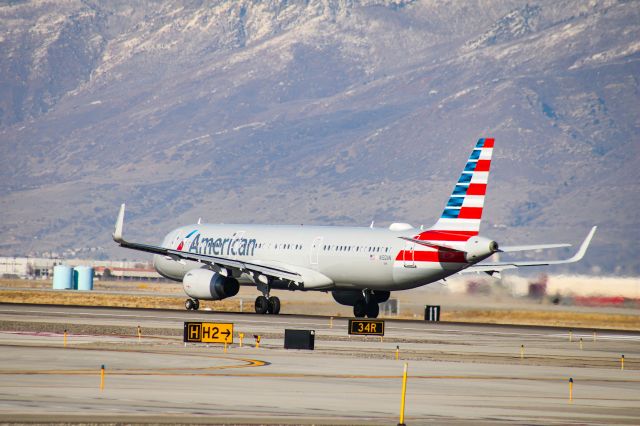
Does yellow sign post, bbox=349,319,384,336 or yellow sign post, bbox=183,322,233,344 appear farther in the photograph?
yellow sign post, bbox=349,319,384,336

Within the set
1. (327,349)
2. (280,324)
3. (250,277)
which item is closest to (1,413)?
(327,349)

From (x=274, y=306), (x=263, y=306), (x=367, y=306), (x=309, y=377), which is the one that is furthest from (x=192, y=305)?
(x=309, y=377)

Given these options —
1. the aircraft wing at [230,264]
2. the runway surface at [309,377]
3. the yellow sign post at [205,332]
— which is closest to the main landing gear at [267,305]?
the aircraft wing at [230,264]

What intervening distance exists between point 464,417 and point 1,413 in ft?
32.8

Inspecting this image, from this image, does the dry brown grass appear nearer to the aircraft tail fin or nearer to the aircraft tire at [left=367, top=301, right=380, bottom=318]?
the aircraft tire at [left=367, top=301, right=380, bottom=318]

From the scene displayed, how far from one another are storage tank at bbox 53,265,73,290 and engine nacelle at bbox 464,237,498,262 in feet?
238

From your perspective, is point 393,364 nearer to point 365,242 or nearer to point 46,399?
point 46,399

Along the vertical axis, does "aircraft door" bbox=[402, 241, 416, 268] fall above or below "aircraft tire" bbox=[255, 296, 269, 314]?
above

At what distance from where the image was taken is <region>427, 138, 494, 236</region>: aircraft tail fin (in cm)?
7469

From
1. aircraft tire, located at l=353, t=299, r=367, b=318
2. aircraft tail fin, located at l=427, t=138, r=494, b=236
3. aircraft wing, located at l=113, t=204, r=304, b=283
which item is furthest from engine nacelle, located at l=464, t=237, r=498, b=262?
aircraft wing, located at l=113, t=204, r=304, b=283

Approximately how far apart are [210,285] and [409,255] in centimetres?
1052

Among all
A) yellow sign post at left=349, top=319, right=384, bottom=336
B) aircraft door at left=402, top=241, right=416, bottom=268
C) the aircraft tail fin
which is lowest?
yellow sign post at left=349, top=319, right=384, bottom=336

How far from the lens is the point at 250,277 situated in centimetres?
8338

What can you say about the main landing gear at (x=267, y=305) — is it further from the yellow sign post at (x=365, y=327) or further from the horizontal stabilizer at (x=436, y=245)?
the yellow sign post at (x=365, y=327)
